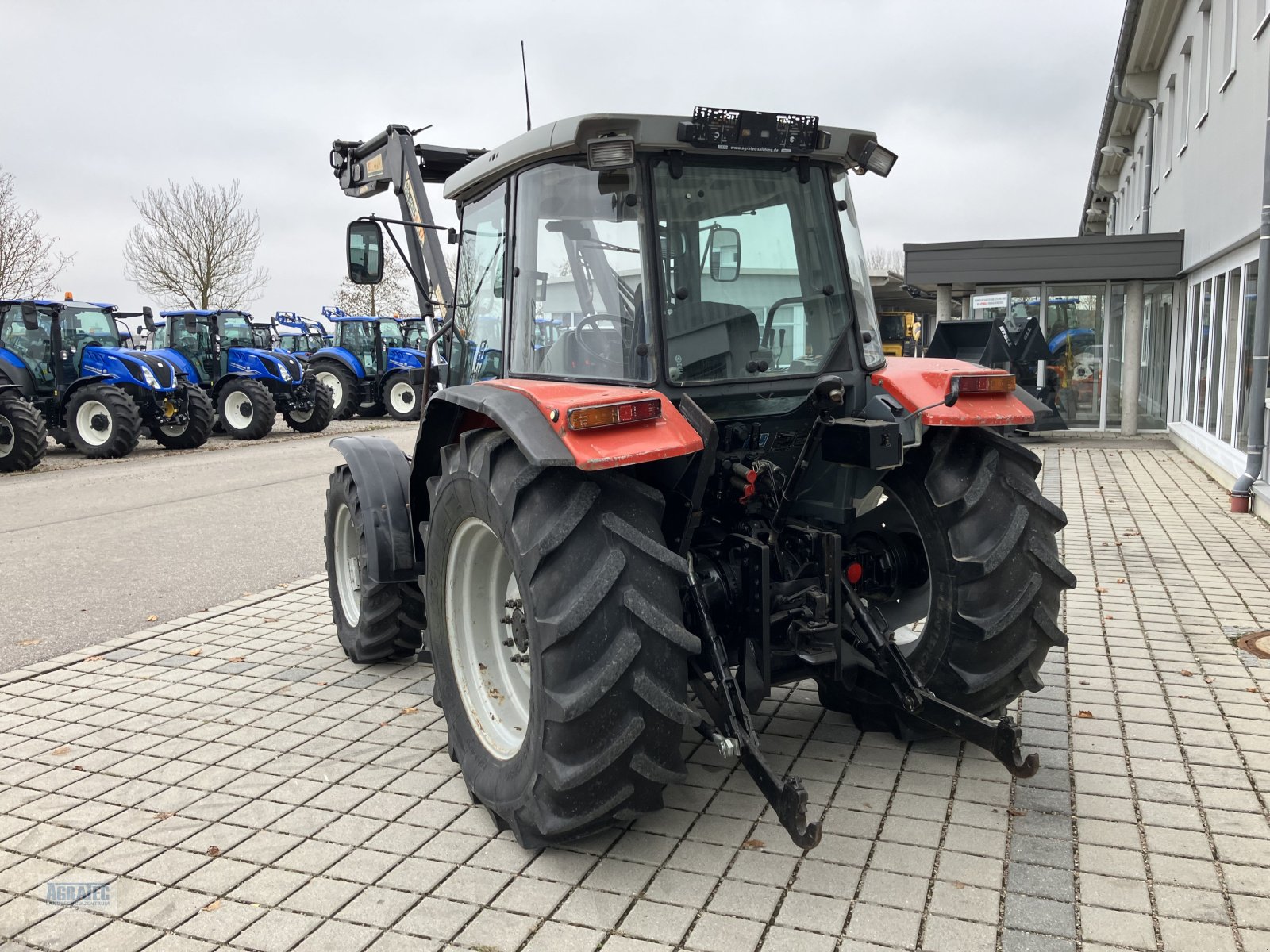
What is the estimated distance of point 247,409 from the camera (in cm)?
2009

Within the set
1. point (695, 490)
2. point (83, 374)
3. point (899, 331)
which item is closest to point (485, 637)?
point (695, 490)

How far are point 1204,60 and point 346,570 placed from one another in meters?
13.6

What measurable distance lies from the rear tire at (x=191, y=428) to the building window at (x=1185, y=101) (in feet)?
53.9

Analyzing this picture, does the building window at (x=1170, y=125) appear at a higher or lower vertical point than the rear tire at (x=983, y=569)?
higher

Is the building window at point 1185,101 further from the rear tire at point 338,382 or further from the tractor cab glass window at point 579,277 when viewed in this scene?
the rear tire at point 338,382

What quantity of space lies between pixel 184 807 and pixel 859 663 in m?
2.54

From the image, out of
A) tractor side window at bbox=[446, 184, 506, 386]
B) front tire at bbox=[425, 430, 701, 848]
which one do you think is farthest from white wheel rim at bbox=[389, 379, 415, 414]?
front tire at bbox=[425, 430, 701, 848]

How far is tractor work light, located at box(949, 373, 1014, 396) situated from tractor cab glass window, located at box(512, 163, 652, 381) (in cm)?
123

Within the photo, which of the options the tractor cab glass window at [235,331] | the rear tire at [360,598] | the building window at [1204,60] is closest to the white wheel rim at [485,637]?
the rear tire at [360,598]

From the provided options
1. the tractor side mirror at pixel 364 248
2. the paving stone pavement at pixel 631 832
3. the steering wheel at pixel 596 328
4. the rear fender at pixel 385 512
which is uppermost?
the tractor side mirror at pixel 364 248

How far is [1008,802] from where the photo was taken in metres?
3.65

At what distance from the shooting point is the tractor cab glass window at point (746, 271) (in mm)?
3512

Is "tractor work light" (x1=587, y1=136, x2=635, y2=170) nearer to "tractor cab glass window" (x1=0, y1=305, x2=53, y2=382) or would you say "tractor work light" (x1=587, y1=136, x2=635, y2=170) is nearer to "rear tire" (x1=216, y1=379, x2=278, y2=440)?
"tractor cab glass window" (x1=0, y1=305, x2=53, y2=382)

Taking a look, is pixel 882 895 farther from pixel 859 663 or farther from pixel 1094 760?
pixel 1094 760
